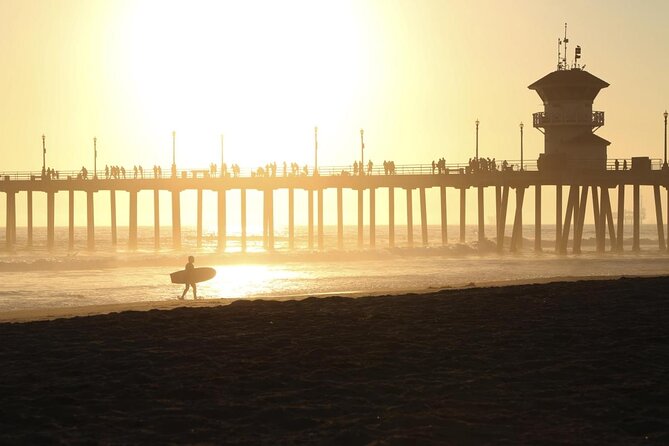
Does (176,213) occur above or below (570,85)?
below

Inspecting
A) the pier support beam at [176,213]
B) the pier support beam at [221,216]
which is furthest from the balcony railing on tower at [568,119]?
the pier support beam at [176,213]

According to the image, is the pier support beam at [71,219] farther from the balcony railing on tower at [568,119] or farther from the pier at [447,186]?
the balcony railing on tower at [568,119]

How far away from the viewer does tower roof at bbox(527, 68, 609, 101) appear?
5419 cm

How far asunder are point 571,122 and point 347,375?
144 feet

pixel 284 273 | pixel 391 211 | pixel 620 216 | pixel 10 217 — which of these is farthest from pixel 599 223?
pixel 10 217

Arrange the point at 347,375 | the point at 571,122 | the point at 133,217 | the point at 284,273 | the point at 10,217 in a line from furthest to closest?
1. the point at 10,217
2. the point at 133,217
3. the point at 571,122
4. the point at 284,273
5. the point at 347,375

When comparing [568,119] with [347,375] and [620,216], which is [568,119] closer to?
[620,216]

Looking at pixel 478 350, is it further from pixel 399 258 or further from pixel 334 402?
pixel 399 258

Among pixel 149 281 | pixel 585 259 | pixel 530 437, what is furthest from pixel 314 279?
pixel 530 437

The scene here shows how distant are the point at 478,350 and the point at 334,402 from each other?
3.30 m

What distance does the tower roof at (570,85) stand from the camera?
54.2m

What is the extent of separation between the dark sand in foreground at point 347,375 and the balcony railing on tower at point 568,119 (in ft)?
121

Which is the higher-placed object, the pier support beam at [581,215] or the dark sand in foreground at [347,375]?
the pier support beam at [581,215]

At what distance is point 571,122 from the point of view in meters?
54.0
